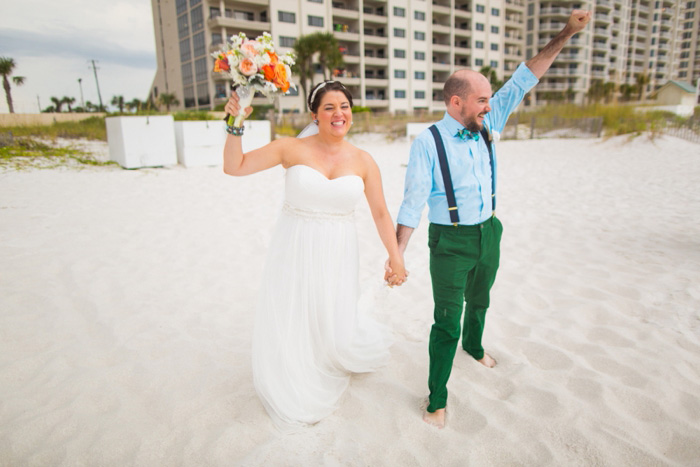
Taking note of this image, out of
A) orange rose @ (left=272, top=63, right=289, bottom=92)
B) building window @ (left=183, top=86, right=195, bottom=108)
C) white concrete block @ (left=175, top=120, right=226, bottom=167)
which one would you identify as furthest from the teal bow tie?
building window @ (left=183, top=86, right=195, bottom=108)

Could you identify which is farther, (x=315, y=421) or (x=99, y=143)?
(x=99, y=143)

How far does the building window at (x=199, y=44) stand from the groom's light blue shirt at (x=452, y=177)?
4755 centimetres

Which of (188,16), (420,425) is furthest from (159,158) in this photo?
(188,16)

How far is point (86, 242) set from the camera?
20.4ft

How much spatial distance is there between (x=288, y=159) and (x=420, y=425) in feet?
6.01

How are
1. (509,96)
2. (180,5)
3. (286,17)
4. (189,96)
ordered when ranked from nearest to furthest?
(509,96) → (286,17) → (180,5) → (189,96)

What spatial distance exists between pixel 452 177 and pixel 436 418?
4.85 ft

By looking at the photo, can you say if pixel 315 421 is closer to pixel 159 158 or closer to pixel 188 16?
pixel 159 158

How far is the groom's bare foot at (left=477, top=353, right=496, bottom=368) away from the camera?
316cm

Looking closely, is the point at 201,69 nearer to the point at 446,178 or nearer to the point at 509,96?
the point at 509,96

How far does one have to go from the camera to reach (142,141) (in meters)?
12.5

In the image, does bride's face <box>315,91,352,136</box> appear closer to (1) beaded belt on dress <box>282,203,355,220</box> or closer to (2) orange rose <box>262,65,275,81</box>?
(2) orange rose <box>262,65,275,81</box>

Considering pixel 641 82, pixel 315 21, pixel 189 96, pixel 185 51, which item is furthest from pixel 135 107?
pixel 641 82

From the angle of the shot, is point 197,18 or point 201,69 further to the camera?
point 201,69
